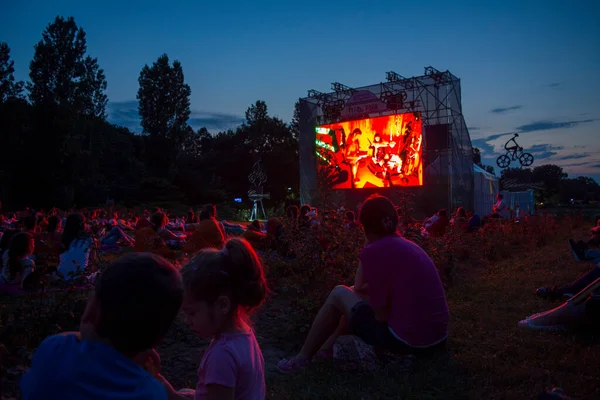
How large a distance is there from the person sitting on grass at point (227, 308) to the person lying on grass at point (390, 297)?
1457 millimetres

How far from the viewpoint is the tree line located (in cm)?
2362

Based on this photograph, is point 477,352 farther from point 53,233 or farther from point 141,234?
point 53,233

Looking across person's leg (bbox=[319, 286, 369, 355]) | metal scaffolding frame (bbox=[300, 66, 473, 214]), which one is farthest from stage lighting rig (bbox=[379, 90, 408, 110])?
person's leg (bbox=[319, 286, 369, 355])

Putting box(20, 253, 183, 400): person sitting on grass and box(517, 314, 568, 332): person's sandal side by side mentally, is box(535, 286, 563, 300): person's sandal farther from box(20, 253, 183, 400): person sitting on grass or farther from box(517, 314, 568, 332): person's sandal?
box(20, 253, 183, 400): person sitting on grass

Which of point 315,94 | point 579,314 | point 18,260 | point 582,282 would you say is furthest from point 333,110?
point 579,314

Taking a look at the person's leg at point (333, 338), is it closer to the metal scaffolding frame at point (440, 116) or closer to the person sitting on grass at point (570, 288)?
the person sitting on grass at point (570, 288)

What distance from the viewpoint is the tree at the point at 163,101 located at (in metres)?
36.2

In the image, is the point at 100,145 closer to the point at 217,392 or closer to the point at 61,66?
the point at 61,66

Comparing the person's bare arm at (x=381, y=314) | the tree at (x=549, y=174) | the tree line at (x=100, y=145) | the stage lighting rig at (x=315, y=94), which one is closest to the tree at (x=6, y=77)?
the tree line at (x=100, y=145)

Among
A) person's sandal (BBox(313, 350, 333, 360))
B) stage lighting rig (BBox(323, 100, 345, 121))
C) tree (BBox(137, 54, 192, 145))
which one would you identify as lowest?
Result: person's sandal (BBox(313, 350, 333, 360))

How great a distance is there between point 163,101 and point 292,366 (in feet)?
120

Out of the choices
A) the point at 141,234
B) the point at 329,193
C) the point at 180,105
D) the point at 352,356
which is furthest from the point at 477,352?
the point at 180,105

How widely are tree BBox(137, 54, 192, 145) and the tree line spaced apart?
0.08m

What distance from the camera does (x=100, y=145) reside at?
31.2 metres
